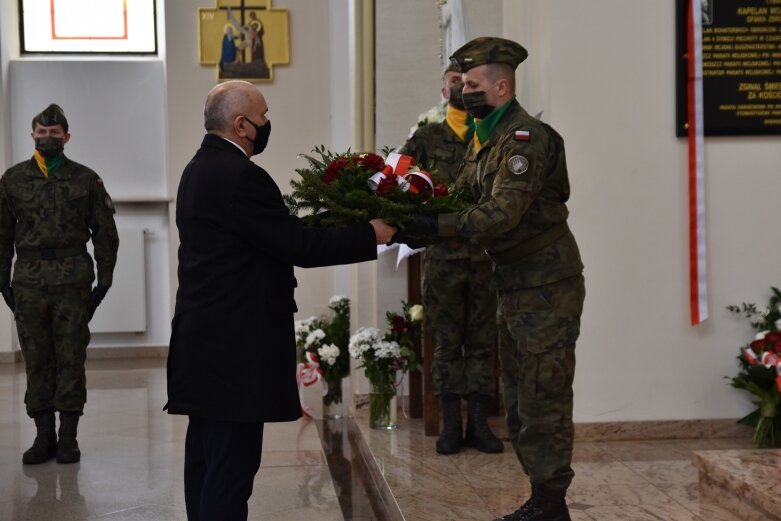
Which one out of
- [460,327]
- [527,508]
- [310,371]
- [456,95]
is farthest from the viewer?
[310,371]

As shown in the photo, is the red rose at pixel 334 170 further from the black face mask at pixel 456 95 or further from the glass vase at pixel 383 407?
the glass vase at pixel 383 407

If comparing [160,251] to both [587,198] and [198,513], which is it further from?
[198,513]

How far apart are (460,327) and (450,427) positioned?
47 cm

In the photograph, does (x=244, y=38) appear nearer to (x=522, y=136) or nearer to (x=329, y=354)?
(x=329, y=354)

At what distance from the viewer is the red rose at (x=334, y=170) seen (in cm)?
339

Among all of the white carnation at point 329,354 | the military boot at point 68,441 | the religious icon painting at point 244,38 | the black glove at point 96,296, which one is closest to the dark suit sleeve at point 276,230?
the black glove at point 96,296

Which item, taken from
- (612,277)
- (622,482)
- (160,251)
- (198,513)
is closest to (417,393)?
(612,277)

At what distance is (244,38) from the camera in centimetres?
935

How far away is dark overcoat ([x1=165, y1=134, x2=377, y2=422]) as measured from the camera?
303 cm

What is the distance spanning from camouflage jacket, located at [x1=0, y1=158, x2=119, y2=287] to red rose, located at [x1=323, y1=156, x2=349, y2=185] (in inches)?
94.9

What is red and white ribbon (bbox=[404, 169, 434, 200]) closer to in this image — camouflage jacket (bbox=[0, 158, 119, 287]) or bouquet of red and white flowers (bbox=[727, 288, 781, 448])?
bouquet of red and white flowers (bbox=[727, 288, 781, 448])

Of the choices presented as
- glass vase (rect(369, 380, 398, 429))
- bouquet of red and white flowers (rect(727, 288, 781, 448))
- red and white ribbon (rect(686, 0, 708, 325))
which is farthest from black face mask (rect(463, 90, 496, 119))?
glass vase (rect(369, 380, 398, 429))

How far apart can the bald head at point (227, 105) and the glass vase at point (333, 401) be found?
3.63 metres

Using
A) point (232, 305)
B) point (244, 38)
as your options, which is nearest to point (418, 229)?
point (232, 305)
